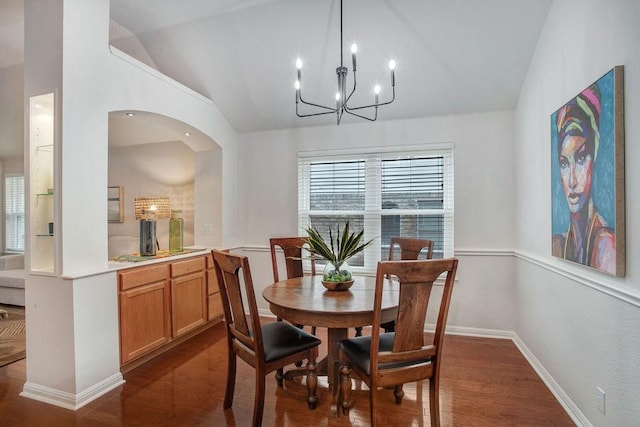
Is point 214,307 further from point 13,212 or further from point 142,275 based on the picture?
point 13,212

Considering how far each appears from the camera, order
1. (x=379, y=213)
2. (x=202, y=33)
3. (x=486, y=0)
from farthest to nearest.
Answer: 1. (x=379, y=213)
2. (x=202, y=33)
3. (x=486, y=0)

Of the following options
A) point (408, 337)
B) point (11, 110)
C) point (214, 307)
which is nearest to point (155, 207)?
point (214, 307)

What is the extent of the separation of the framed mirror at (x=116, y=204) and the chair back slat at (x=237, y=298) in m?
3.61

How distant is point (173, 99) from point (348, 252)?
2.27 metres

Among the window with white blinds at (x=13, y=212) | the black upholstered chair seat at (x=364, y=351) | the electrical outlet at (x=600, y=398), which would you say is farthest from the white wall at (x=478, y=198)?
the window with white blinds at (x=13, y=212)

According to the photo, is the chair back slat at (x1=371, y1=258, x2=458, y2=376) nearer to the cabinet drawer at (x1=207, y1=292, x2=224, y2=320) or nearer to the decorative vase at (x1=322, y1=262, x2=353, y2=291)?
the decorative vase at (x1=322, y1=262, x2=353, y2=291)

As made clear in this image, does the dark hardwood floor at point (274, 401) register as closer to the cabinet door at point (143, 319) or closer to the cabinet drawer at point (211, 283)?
the cabinet door at point (143, 319)

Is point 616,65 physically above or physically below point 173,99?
below

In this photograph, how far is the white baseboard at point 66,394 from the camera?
7.30ft

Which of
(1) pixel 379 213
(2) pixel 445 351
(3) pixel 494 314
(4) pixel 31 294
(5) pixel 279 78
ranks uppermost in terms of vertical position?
(5) pixel 279 78

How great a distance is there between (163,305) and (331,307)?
187 centimetres

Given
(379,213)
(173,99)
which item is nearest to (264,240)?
(379,213)

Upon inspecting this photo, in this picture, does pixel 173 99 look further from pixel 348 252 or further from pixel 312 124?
pixel 348 252

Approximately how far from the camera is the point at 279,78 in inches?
136
